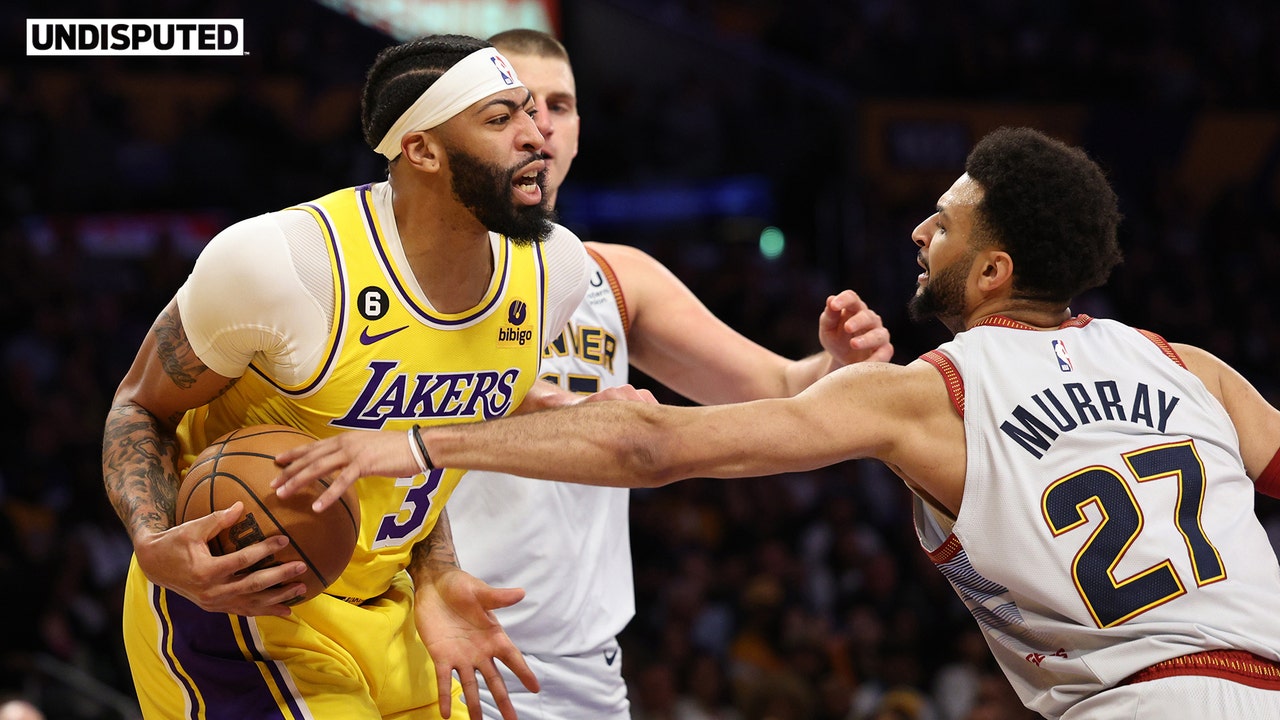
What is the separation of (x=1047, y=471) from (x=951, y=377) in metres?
0.32

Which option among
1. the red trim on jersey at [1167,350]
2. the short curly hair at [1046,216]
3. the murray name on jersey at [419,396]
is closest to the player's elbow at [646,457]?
the murray name on jersey at [419,396]

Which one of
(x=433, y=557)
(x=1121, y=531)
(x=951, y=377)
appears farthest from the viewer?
(x=433, y=557)

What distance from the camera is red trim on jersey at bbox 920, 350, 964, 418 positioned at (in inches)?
127

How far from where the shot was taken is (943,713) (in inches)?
375

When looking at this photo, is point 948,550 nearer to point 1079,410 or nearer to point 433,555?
point 1079,410

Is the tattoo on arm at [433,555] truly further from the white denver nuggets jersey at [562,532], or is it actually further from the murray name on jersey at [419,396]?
the white denver nuggets jersey at [562,532]

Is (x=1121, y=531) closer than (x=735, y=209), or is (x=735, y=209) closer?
(x=1121, y=531)

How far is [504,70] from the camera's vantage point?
3613mm

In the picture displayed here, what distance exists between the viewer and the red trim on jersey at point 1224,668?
303 centimetres

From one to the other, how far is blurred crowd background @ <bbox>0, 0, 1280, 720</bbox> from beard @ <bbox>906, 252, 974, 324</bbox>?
5274 mm

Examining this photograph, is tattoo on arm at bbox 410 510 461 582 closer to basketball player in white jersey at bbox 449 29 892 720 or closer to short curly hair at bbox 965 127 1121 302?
basketball player in white jersey at bbox 449 29 892 720

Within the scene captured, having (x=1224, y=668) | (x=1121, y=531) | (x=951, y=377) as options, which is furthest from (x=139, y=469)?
(x=1224, y=668)

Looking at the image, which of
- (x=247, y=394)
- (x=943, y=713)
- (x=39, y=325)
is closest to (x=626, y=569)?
(x=247, y=394)

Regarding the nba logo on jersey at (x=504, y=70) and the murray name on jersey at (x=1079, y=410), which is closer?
the murray name on jersey at (x=1079, y=410)
